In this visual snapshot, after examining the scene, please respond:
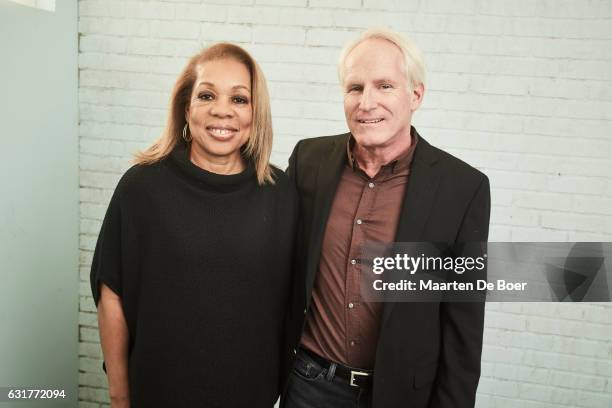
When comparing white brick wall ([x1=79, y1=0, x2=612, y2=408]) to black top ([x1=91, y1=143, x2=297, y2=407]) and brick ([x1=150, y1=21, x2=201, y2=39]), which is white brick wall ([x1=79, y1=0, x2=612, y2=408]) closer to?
brick ([x1=150, y1=21, x2=201, y2=39])

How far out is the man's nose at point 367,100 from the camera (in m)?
1.43

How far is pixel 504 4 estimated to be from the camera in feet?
7.29

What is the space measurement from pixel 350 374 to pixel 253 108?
818 mm

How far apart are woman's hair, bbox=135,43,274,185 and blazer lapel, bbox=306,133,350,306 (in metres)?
0.17

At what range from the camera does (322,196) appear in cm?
151

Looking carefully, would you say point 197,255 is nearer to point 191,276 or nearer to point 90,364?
point 191,276

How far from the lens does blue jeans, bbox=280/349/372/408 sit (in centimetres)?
151

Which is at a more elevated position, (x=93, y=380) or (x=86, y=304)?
(x=86, y=304)

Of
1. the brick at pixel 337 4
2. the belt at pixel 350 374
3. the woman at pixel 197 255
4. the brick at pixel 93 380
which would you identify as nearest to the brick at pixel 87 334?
the brick at pixel 93 380

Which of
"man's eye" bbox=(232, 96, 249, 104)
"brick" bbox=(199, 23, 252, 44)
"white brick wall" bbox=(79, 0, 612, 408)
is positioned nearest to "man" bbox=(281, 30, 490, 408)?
"man's eye" bbox=(232, 96, 249, 104)

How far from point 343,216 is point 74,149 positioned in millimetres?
1566

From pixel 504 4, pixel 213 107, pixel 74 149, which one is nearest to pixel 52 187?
pixel 74 149

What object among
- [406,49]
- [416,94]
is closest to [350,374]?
[416,94]

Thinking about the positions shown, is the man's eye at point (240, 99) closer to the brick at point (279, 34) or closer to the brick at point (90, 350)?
the brick at point (279, 34)
